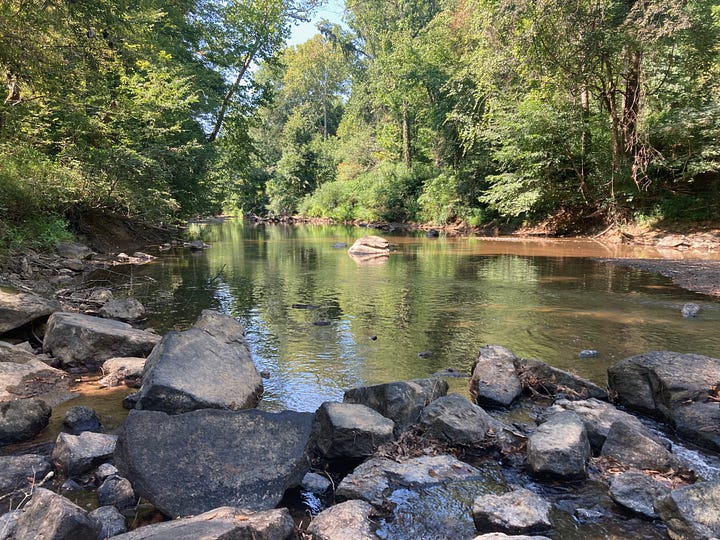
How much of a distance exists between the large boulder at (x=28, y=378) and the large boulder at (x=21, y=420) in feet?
1.98

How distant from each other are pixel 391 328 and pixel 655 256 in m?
11.8

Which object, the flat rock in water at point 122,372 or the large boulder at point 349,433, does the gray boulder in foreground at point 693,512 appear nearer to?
the large boulder at point 349,433

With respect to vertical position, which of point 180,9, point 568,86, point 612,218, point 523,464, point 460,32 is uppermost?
point 460,32

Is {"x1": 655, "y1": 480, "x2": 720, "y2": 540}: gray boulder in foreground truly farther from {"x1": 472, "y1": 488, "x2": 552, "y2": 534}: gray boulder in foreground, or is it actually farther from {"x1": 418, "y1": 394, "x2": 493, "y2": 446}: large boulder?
{"x1": 418, "y1": 394, "x2": 493, "y2": 446}: large boulder

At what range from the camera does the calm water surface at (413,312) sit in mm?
6270

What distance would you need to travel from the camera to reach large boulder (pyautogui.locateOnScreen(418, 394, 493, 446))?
13.4 ft

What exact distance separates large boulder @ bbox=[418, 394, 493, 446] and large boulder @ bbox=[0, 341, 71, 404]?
3.55 metres

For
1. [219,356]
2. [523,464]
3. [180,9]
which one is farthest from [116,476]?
[180,9]

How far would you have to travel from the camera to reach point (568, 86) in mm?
17938

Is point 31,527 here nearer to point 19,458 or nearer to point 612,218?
point 19,458

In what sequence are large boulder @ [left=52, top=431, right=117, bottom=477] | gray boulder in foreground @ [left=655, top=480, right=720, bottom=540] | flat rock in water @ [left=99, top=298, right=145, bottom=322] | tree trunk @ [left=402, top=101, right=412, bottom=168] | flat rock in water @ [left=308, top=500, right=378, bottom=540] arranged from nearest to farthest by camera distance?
gray boulder in foreground @ [left=655, top=480, right=720, bottom=540] → flat rock in water @ [left=308, top=500, right=378, bottom=540] → large boulder @ [left=52, top=431, right=117, bottom=477] → flat rock in water @ [left=99, top=298, right=145, bottom=322] → tree trunk @ [left=402, top=101, right=412, bottom=168]

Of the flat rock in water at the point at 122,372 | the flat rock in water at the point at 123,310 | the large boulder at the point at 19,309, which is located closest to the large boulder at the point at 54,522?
the flat rock in water at the point at 122,372

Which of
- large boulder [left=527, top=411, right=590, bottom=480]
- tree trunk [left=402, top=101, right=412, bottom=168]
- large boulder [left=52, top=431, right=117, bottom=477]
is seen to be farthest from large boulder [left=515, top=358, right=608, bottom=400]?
tree trunk [left=402, top=101, right=412, bottom=168]

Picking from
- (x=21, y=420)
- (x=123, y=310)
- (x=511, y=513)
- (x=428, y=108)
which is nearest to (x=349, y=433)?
(x=511, y=513)
